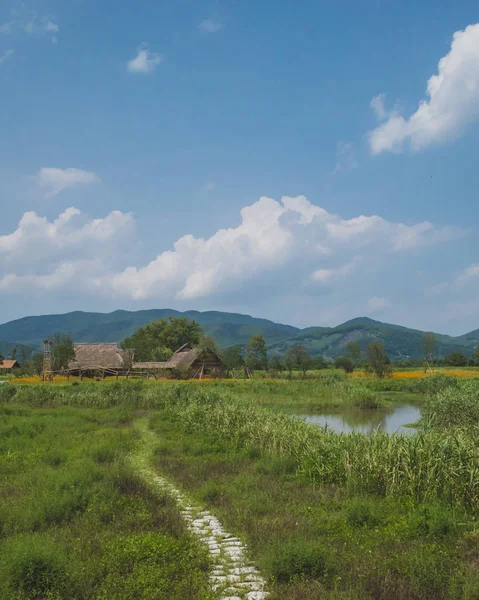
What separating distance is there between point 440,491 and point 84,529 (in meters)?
7.09

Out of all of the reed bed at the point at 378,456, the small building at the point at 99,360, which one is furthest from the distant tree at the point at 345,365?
the reed bed at the point at 378,456

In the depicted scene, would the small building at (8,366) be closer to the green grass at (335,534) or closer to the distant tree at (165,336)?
the distant tree at (165,336)

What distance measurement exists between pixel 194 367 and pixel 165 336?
98.3 ft

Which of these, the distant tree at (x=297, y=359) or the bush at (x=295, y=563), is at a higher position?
the distant tree at (x=297, y=359)

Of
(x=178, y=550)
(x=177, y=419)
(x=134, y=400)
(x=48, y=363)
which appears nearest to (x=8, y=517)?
(x=178, y=550)

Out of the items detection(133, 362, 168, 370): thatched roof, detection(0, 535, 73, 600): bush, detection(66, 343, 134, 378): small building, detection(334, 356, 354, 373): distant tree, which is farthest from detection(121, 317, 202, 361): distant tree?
detection(0, 535, 73, 600): bush

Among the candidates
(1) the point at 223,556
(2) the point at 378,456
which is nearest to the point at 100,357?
(2) the point at 378,456

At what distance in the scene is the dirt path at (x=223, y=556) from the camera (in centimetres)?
669

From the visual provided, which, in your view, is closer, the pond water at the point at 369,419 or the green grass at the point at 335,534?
the green grass at the point at 335,534

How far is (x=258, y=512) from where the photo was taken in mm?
9867

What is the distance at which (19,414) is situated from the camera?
84.7ft

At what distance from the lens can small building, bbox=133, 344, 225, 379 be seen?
54281 millimetres

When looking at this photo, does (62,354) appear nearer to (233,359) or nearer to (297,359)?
(233,359)

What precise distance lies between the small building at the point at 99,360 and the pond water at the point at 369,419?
95.8ft
